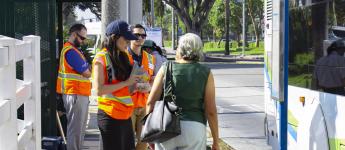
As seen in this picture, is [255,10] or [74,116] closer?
[74,116]

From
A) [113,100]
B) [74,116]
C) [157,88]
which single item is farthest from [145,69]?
[157,88]

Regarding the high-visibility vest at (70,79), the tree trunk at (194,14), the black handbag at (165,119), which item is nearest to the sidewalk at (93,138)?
the high-visibility vest at (70,79)

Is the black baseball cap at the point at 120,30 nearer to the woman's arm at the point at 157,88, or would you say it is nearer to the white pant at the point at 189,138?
the woman's arm at the point at 157,88

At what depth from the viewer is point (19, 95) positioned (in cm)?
373

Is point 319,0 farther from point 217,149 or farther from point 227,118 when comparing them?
point 227,118

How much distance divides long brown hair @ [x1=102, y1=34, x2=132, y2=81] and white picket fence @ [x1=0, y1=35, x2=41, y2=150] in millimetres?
1149

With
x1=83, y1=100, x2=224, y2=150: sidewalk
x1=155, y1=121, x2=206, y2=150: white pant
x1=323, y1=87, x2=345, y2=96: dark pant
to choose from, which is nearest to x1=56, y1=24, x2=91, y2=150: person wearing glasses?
x1=83, y1=100, x2=224, y2=150: sidewalk

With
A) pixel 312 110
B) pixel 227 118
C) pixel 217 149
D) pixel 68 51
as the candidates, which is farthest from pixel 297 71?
pixel 227 118

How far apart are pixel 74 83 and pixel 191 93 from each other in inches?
115

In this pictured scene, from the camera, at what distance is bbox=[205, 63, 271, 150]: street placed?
10.0 m

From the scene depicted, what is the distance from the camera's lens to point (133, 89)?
5.83m

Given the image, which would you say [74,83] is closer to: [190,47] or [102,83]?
[102,83]

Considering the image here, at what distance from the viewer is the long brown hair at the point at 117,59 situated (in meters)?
5.52

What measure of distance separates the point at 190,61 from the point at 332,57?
4.06ft
